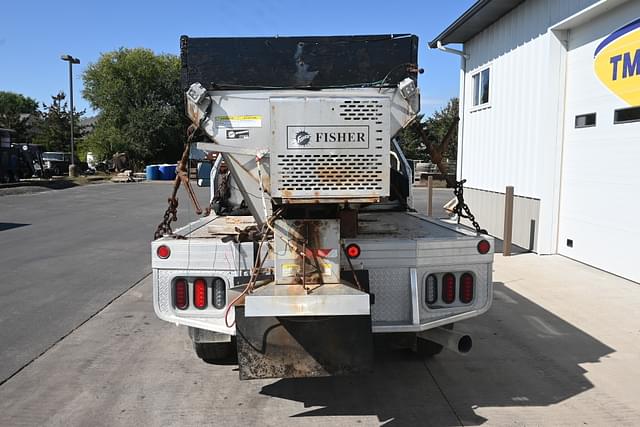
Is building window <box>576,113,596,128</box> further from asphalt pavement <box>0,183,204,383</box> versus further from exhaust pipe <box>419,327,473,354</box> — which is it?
asphalt pavement <box>0,183,204,383</box>

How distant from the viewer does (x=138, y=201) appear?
2164 centimetres

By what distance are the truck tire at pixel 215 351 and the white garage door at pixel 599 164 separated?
229 inches

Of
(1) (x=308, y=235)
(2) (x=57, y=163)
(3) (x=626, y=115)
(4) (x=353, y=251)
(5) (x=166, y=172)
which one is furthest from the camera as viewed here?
(2) (x=57, y=163)

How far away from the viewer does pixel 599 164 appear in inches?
332

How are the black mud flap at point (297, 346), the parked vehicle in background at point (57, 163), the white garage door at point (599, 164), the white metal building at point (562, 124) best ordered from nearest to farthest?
the black mud flap at point (297, 346), the white garage door at point (599, 164), the white metal building at point (562, 124), the parked vehicle in background at point (57, 163)

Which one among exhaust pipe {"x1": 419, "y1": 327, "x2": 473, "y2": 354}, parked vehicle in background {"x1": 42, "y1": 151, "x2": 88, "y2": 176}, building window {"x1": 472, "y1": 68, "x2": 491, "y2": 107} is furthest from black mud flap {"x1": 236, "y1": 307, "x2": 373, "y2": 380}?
parked vehicle in background {"x1": 42, "y1": 151, "x2": 88, "y2": 176}

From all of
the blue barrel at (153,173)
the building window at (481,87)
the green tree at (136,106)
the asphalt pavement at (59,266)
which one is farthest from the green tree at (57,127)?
the building window at (481,87)

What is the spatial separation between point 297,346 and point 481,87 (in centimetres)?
1117

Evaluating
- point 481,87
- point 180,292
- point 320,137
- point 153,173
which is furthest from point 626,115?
point 153,173

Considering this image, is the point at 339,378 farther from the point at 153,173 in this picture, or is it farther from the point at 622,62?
the point at 153,173

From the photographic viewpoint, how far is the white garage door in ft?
25.2

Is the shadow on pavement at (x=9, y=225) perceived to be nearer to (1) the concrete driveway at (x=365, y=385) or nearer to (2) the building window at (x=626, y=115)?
(1) the concrete driveway at (x=365, y=385)

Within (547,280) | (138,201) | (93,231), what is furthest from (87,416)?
(138,201)

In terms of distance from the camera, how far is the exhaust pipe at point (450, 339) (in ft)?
13.1
